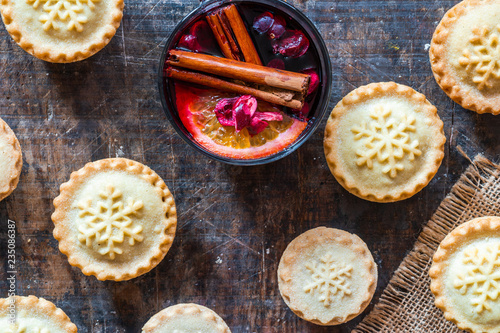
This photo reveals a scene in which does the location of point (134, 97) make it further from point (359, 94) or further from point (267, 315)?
point (267, 315)

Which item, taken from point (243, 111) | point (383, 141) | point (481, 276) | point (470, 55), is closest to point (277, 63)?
point (243, 111)

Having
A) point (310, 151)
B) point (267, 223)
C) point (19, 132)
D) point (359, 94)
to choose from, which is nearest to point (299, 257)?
point (267, 223)

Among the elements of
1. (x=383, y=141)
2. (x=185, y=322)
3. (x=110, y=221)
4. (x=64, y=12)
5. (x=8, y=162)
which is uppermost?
(x=64, y=12)

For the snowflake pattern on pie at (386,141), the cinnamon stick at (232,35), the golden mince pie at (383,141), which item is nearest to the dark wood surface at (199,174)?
the golden mince pie at (383,141)

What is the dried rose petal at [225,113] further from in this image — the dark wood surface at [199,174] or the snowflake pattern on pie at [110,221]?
the snowflake pattern on pie at [110,221]

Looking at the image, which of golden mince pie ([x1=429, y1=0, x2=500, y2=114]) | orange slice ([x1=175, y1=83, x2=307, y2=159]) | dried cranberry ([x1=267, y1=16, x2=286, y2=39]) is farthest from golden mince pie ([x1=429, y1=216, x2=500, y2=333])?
dried cranberry ([x1=267, y1=16, x2=286, y2=39])

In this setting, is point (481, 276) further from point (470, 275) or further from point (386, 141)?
point (386, 141)

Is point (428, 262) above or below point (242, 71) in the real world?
below
